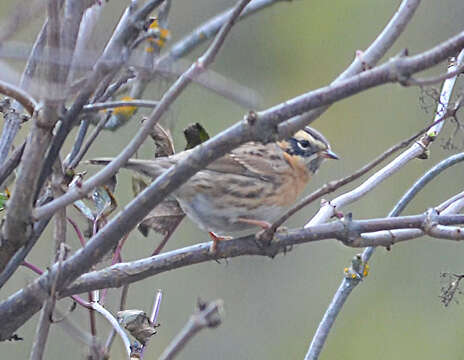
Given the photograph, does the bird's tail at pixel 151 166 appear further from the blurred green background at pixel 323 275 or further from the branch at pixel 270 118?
the blurred green background at pixel 323 275

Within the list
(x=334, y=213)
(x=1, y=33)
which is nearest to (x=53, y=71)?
(x=1, y=33)

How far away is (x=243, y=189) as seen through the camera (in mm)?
3107

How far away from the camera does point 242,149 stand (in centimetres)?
325

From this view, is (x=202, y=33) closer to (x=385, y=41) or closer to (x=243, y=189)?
(x=385, y=41)

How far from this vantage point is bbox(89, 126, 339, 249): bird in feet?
9.93

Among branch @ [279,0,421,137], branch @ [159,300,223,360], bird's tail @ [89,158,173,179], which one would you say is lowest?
branch @ [159,300,223,360]

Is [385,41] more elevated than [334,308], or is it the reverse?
[385,41]

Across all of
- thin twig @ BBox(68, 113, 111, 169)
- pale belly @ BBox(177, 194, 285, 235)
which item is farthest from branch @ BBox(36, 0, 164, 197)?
pale belly @ BBox(177, 194, 285, 235)

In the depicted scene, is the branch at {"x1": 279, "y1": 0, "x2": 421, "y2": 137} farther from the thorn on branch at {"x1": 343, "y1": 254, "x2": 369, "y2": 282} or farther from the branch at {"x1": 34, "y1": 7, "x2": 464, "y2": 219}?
the thorn on branch at {"x1": 343, "y1": 254, "x2": 369, "y2": 282}

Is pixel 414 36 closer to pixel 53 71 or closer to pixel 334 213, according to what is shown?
pixel 334 213

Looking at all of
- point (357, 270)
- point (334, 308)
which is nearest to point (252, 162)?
point (357, 270)

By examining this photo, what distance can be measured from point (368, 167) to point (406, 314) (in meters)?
5.18

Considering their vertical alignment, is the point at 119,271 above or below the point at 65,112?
below

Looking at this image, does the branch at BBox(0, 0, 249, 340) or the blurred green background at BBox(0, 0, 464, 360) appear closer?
the branch at BBox(0, 0, 249, 340)
